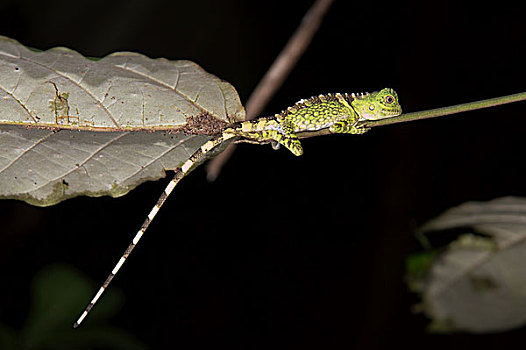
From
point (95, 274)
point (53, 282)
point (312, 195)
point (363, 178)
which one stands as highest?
point (363, 178)

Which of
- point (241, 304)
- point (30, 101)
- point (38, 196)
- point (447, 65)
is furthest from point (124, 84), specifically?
point (447, 65)

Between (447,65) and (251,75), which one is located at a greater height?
(447,65)

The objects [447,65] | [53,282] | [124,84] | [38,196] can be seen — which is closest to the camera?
[38,196]

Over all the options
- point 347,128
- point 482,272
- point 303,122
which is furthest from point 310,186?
point 482,272

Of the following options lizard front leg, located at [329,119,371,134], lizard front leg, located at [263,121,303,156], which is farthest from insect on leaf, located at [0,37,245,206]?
lizard front leg, located at [329,119,371,134]

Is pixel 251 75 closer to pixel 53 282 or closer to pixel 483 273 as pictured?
pixel 53 282

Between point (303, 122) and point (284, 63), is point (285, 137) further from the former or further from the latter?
point (284, 63)

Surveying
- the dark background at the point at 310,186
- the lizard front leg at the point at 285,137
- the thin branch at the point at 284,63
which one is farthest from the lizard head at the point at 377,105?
the dark background at the point at 310,186
